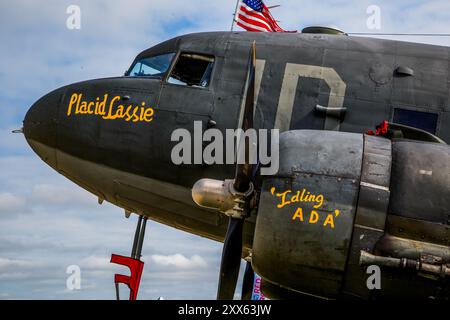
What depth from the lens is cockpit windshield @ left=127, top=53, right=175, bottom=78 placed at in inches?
541

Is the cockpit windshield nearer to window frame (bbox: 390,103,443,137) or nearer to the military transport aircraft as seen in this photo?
the military transport aircraft

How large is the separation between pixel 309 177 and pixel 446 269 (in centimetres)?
202

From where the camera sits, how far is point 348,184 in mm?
9039

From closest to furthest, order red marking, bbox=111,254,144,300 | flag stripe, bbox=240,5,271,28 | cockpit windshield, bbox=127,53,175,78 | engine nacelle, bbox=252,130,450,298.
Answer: engine nacelle, bbox=252,130,450,298, red marking, bbox=111,254,144,300, cockpit windshield, bbox=127,53,175,78, flag stripe, bbox=240,5,271,28

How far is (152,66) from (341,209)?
648 centimetres

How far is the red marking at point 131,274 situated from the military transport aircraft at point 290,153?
4cm

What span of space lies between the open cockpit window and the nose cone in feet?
7.57

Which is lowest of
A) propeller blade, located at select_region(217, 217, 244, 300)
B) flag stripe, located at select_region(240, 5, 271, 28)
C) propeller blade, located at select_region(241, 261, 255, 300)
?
propeller blade, located at select_region(241, 261, 255, 300)

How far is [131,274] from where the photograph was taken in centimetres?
1313

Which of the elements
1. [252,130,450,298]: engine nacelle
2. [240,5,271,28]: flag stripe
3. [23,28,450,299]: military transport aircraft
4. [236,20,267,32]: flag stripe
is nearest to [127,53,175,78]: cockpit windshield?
[23,28,450,299]: military transport aircraft
